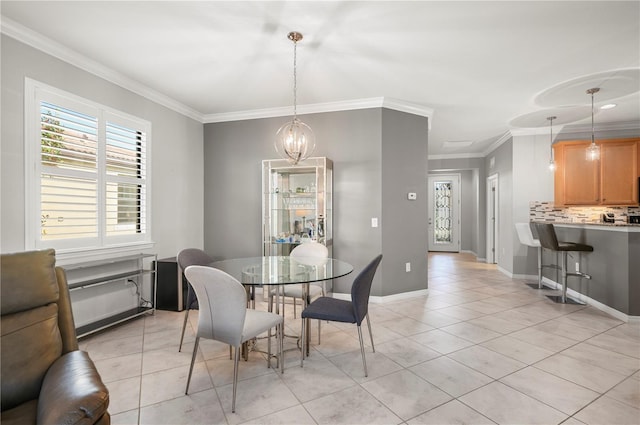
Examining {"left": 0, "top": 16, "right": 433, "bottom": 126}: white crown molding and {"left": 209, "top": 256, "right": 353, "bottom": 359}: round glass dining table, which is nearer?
{"left": 209, "top": 256, "right": 353, "bottom": 359}: round glass dining table

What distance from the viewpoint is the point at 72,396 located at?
1.13m

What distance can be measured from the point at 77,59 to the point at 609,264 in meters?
6.17

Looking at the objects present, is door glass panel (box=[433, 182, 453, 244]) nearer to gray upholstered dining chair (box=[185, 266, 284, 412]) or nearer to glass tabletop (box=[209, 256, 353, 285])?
glass tabletop (box=[209, 256, 353, 285])

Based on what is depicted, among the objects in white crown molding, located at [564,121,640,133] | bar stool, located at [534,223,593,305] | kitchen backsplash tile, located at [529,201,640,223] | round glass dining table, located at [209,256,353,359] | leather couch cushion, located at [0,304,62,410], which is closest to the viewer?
leather couch cushion, located at [0,304,62,410]

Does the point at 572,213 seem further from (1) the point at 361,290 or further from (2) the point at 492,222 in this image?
(1) the point at 361,290

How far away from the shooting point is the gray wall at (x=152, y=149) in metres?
2.54

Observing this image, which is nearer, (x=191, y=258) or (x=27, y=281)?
(x=27, y=281)

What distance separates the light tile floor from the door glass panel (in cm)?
571

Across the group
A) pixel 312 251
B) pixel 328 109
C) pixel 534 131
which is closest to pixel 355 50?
pixel 328 109

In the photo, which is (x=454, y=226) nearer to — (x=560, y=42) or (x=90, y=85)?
(x=560, y=42)

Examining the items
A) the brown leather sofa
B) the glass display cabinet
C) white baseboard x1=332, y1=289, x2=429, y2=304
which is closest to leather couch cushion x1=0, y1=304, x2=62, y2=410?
the brown leather sofa

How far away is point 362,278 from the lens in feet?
7.58

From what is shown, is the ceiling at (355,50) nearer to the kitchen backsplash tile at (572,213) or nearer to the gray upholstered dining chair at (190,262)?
the kitchen backsplash tile at (572,213)

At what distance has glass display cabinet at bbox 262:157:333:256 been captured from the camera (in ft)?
13.8
